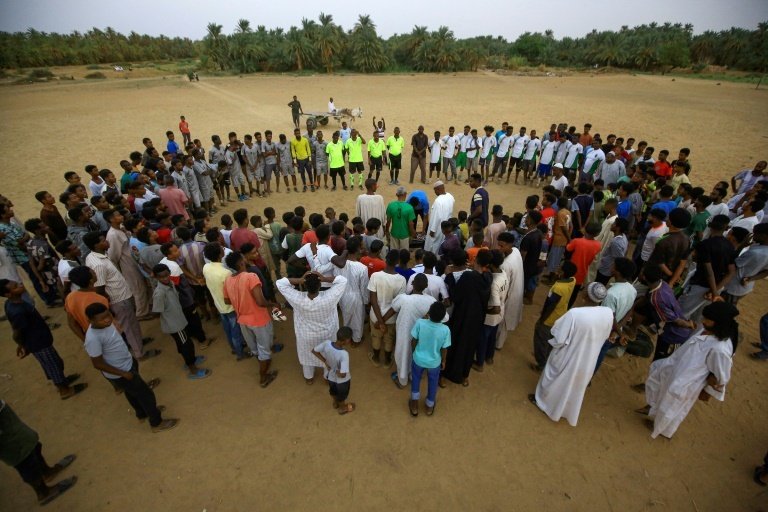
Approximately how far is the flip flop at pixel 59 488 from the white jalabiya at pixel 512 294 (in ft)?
17.4

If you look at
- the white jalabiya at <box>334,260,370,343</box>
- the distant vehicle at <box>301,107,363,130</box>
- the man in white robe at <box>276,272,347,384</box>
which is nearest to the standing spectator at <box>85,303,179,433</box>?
the man in white robe at <box>276,272,347,384</box>

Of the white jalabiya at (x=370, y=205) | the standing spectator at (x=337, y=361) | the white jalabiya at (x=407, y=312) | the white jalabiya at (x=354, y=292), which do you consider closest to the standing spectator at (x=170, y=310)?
the standing spectator at (x=337, y=361)

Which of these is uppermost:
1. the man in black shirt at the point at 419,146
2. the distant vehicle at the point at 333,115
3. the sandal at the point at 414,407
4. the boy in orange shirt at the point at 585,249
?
the distant vehicle at the point at 333,115

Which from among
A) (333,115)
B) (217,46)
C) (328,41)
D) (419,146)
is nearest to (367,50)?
(328,41)

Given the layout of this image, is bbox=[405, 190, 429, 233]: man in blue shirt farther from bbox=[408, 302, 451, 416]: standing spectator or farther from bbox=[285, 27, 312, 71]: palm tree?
bbox=[285, 27, 312, 71]: palm tree

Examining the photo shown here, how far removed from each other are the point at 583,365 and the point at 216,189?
10351 millimetres

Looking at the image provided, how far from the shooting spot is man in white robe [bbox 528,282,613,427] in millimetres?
3865

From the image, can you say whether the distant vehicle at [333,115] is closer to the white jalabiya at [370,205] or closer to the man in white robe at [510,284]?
the white jalabiya at [370,205]

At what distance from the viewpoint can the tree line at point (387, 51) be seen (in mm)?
44938

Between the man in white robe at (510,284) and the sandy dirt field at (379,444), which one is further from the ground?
the man in white robe at (510,284)

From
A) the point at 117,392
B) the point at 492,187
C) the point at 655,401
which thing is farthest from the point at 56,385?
the point at 492,187

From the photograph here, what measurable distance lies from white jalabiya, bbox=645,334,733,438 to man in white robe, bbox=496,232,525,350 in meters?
1.69

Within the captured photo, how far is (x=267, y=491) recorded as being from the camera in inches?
146

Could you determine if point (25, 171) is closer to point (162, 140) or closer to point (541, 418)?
point (162, 140)
